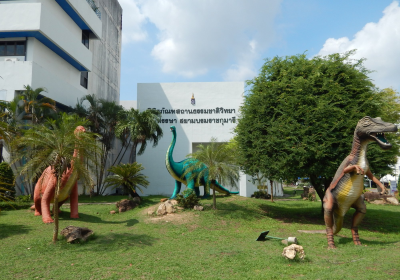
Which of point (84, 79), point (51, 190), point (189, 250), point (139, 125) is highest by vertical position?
point (84, 79)

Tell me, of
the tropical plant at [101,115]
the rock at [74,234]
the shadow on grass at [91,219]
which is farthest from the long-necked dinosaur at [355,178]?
the tropical plant at [101,115]

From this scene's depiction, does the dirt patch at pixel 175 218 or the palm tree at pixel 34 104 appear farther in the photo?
the palm tree at pixel 34 104

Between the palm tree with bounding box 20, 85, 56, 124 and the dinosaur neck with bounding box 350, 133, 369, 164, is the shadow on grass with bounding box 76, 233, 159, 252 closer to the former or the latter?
the dinosaur neck with bounding box 350, 133, 369, 164

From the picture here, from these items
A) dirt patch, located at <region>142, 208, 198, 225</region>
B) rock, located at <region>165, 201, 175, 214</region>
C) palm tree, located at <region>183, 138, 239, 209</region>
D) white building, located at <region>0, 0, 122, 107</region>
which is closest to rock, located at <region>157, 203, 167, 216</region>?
rock, located at <region>165, 201, 175, 214</region>

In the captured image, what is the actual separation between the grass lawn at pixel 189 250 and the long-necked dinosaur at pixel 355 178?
31.8 inches

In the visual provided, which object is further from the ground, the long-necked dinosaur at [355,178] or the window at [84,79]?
the window at [84,79]

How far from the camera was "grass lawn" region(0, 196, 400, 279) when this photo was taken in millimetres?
6020

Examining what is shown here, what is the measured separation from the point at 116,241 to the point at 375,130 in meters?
7.55

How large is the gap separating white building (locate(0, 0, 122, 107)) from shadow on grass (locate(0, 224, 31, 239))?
8267mm

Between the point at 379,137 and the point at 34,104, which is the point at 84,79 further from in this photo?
the point at 379,137

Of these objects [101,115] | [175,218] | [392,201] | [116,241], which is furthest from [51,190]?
[392,201]

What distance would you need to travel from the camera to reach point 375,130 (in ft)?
24.1

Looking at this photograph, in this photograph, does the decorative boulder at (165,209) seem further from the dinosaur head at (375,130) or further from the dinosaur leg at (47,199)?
the dinosaur head at (375,130)

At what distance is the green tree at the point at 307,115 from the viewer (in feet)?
35.9
